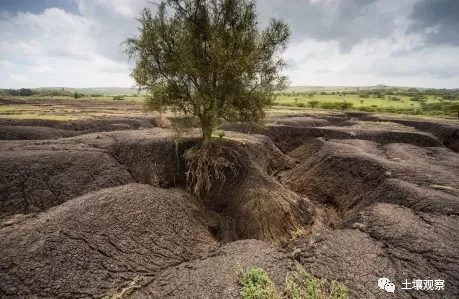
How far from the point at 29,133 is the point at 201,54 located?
18516 mm

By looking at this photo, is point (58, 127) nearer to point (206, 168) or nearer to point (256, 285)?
point (206, 168)

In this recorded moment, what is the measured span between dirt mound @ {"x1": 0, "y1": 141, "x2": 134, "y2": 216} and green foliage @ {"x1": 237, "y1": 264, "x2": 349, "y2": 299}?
1040 cm

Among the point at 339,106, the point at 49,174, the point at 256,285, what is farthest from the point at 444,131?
the point at 339,106

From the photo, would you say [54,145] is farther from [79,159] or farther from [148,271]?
[148,271]

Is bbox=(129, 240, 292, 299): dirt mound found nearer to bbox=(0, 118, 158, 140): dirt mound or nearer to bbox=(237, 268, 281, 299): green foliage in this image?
bbox=(237, 268, 281, 299): green foliage

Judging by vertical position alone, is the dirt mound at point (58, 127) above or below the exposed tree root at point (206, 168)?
above

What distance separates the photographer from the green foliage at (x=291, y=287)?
26.7 ft

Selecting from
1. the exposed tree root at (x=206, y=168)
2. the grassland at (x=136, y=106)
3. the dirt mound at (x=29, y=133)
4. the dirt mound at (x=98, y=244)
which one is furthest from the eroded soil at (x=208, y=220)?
the dirt mound at (x=29, y=133)

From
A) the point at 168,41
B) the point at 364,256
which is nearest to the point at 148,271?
the point at 364,256

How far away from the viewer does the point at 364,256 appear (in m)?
9.91

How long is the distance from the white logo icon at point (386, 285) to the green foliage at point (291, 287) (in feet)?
3.42

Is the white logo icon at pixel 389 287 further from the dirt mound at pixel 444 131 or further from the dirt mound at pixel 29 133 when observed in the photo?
the dirt mound at pixel 444 131

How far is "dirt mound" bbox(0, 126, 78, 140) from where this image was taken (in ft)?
82.8

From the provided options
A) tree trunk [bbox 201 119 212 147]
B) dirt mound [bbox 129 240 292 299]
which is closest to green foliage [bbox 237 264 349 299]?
dirt mound [bbox 129 240 292 299]
